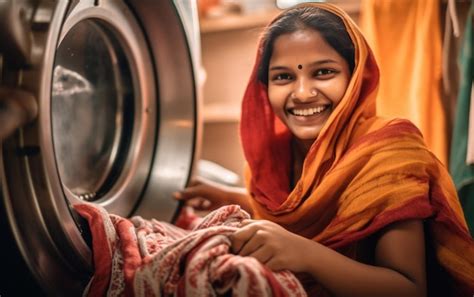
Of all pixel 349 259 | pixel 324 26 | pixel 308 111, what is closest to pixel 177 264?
pixel 349 259

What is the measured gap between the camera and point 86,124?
972 millimetres

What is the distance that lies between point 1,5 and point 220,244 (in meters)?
0.43

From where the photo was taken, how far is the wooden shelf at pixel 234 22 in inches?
60.5

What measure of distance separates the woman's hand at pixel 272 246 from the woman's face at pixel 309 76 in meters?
0.24

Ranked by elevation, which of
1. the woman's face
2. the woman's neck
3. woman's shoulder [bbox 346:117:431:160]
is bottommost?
the woman's neck

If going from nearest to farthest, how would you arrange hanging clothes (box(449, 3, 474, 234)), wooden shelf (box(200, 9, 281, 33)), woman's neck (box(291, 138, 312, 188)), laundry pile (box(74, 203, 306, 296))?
laundry pile (box(74, 203, 306, 296)) < woman's neck (box(291, 138, 312, 188)) < hanging clothes (box(449, 3, 474, 234)) < wooden shelf (box(200, 9, 281, 33))

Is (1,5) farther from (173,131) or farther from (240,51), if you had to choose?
(240,51)

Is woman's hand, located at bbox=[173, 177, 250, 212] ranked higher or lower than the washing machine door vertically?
lower

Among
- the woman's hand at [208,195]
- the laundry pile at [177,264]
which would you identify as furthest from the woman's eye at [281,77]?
the woman's hand at [208,195]

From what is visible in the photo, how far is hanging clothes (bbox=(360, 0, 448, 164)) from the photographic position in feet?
3.81

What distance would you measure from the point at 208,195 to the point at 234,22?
2.60ft

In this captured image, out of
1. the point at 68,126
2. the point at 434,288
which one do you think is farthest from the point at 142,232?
the point at 434,288

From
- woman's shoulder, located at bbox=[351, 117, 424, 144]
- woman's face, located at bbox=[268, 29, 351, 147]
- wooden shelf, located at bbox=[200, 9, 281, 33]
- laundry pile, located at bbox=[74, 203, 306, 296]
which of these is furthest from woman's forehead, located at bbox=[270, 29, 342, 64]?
wooden shelf, located at bbox=[200, 9, 281, 33]

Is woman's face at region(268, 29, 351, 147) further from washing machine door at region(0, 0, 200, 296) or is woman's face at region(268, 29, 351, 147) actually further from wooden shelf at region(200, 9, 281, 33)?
wooden shelf at region(200, 9, 281, 33)
